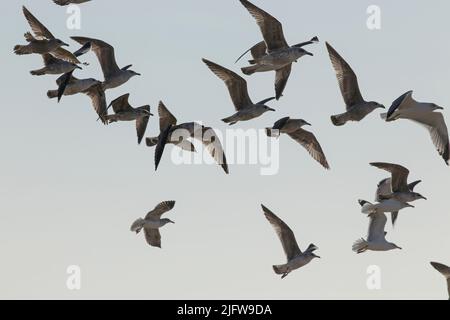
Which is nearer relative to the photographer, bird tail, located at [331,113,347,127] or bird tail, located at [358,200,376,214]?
bird tail, located at [331,113,347,127]

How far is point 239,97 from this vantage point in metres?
30.8

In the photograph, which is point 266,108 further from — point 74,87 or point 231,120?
point 74,87

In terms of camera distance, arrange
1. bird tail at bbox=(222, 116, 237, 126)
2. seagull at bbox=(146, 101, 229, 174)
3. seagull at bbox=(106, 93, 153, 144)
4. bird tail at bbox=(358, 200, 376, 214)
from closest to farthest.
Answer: seagull at bbox=(146, 101, 229, 174) < bird tail at bbox=(222, 116, 237, 126) < bird tail at bbox=(358, 200, 376, 214) < seagull at bbox=(106, 93, 153, 144)

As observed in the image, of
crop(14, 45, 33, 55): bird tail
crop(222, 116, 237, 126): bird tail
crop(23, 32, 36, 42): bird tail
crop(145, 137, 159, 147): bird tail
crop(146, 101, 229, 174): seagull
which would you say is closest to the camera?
crop(146, 101, 229, 174): seagull

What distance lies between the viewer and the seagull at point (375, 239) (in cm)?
3134

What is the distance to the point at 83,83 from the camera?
30.6 m

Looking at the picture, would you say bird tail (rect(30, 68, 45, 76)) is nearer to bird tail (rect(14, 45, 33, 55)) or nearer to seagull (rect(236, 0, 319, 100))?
bird tail (rect(14, 45, 33, 55))

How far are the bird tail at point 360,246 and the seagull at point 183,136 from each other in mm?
3296

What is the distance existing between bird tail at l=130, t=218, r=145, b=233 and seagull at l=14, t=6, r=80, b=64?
426 cm

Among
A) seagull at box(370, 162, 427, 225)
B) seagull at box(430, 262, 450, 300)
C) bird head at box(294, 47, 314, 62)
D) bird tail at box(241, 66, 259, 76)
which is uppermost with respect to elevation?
bird head at box(294, 47, 314, 62)

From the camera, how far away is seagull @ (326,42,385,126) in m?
30.3

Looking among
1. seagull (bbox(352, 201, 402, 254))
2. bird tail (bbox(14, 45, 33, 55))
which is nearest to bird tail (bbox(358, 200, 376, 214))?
seagull (bbox(352, 201, 402, 254))
